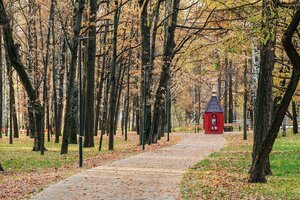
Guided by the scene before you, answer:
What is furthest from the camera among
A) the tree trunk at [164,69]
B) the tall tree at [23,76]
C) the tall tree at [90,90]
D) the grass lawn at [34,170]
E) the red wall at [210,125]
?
the red wall at [210,125]

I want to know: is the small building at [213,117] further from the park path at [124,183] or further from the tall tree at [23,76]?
the park path at [124,183]

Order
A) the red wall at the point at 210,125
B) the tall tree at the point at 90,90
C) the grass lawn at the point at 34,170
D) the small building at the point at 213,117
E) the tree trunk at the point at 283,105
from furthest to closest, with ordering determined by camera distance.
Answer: the red wall at the point at 210,125, the small building at the point at 213,117, the tall tree at the point at 90,90, the grass lawn at the point at 34,170, the tree trunk at the point at 283,105

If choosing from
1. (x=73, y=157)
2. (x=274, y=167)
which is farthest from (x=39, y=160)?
(x=274, y=167)

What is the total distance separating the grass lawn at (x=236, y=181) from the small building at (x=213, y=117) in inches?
1061

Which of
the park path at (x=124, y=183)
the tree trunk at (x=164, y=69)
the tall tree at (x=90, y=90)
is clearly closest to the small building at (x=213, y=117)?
the tree trunk at (x=164, y=69)

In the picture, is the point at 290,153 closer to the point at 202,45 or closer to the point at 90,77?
the point at 202,45

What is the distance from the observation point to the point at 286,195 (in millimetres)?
10656

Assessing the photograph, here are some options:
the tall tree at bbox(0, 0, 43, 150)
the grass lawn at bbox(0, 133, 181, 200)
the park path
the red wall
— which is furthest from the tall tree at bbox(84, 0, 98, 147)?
the red wall

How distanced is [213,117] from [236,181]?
→ 112 ft

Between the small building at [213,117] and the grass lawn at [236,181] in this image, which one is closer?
the grass lawn at [236,181]

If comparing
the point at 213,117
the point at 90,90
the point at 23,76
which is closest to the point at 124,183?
the point at 23,76

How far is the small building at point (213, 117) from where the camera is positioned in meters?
46.3

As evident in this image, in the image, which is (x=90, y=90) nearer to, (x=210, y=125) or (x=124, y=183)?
(x=124, y=183)

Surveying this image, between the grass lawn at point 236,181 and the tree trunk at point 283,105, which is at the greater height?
the tree trunk at point 283,105
